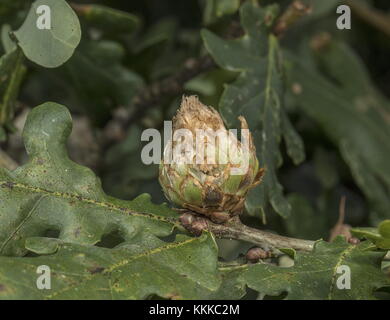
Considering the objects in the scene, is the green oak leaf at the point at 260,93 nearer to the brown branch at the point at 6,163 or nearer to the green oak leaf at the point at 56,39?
the green oak leaf at the point at 56,39

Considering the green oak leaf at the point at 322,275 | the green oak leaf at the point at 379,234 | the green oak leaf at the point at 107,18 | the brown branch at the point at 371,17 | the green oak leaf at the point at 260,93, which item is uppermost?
the brown branch at the point at 371,17

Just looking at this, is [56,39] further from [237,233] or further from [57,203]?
[237,233]

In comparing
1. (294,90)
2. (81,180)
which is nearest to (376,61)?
(294,90)

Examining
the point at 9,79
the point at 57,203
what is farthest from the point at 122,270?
the point at 9,79

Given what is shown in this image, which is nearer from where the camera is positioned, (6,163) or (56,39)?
(56,39)

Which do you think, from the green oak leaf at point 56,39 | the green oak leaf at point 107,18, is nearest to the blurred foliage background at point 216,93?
the green oak leaf at point 107,18
